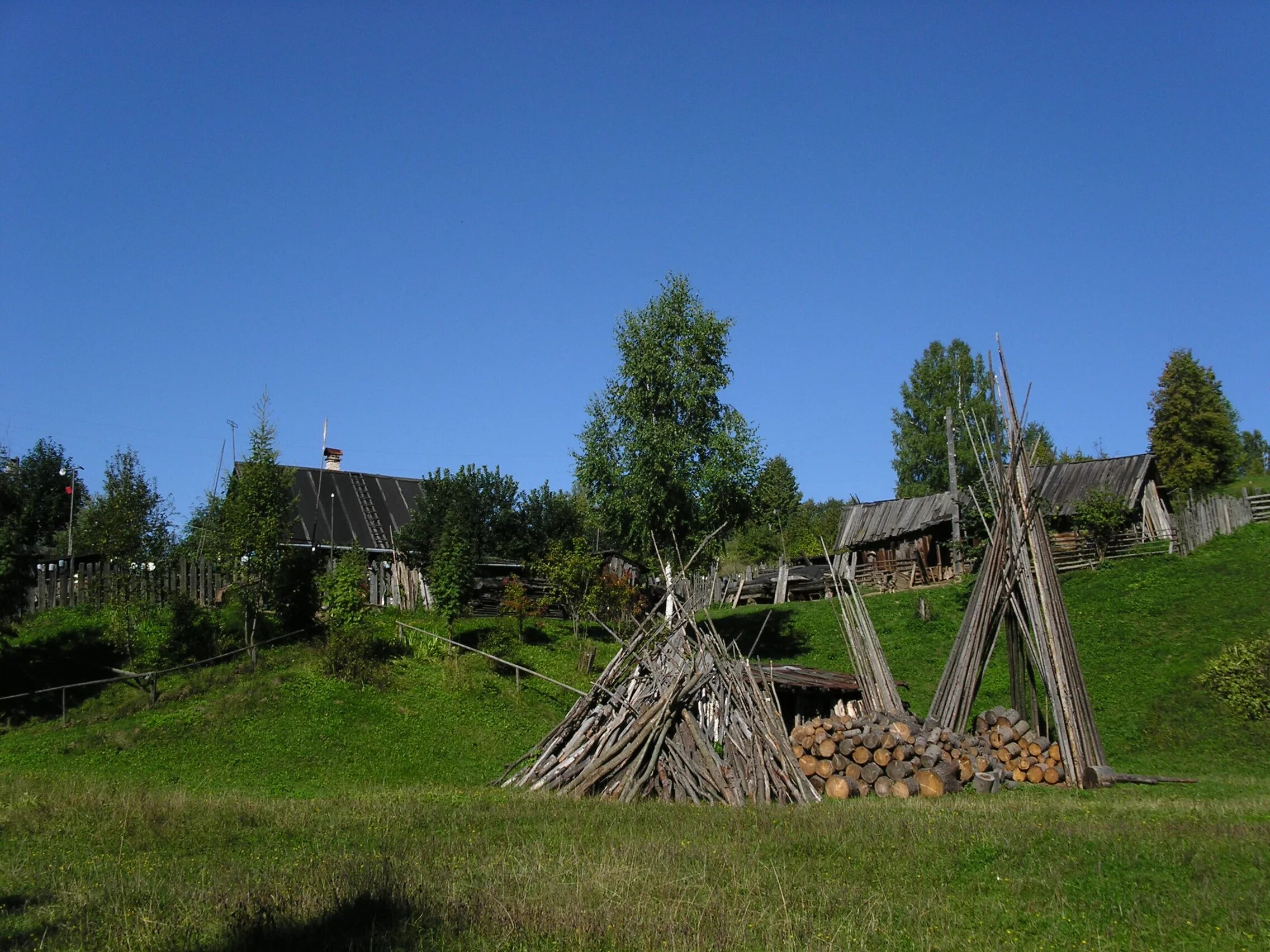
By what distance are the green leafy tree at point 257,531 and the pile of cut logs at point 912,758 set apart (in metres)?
13.0

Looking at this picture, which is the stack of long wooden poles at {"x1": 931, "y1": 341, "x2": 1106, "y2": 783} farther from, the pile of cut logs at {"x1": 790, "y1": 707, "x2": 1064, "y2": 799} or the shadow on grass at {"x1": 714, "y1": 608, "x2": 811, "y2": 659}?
the shadow on grass at {"x1": 714, "y1": 608, "x2": 811, "y2": 659}

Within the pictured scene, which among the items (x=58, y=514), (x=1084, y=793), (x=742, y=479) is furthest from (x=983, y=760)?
(x=58, y=514)

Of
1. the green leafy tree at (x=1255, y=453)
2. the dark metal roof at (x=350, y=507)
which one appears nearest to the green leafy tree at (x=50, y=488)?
the dark metal roof at (x=350, y=507)

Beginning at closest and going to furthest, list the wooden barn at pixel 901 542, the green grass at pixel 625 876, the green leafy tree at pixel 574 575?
the green grass at pixel 625 876 → the green leafy tree at pixel 574 575 → the wooden barn at pixel 901 542

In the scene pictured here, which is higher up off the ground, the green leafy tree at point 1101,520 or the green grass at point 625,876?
the green leafy tree at point 1101,520

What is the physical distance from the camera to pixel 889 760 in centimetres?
1608

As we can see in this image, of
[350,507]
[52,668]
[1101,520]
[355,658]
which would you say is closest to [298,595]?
[355,658]

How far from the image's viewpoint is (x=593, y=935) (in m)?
7.44

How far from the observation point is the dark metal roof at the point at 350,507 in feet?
118

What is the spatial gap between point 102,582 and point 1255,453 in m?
108

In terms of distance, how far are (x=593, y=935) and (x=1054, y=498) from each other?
35.4 meters

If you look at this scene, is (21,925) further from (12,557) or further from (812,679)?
(812,679)

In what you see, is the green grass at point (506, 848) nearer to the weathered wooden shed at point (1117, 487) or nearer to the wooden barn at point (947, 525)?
the wooden barn at point (947, 525)

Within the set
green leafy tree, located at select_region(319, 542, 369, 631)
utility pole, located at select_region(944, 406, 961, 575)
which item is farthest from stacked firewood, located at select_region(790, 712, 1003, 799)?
utility pole, located at select_region(944, 406, 961, 575)
